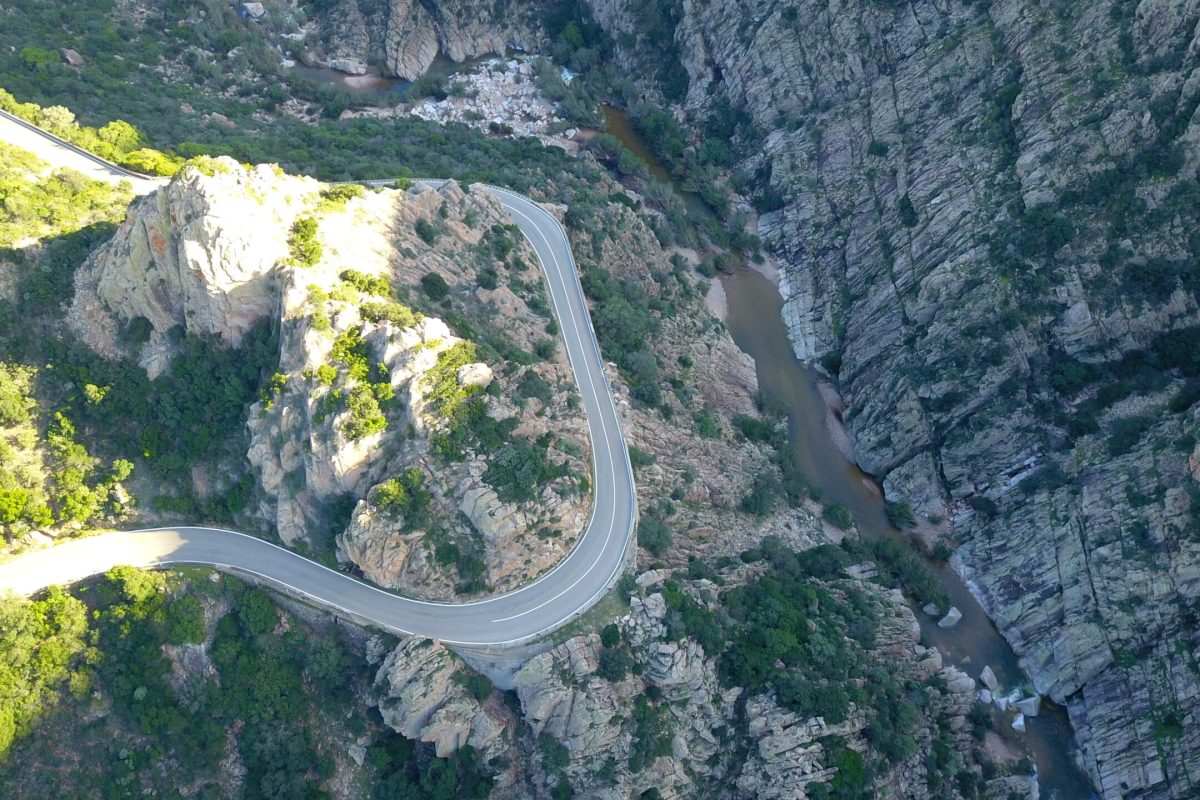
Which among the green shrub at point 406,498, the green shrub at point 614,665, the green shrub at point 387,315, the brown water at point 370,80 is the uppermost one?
the brown water at point 370,80

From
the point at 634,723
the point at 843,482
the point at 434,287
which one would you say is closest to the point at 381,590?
the point at 634,723

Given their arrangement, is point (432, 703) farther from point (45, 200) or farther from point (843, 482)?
point (45, 200)

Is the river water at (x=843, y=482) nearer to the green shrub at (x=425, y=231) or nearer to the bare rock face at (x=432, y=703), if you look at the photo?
the green shrub at (x=425, y=231)

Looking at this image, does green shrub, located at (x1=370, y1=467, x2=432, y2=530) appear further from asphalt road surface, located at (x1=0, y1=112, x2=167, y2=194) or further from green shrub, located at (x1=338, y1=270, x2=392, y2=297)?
asphalt road surface, located at (x1=0, y1=112, x2=167, y2=194)

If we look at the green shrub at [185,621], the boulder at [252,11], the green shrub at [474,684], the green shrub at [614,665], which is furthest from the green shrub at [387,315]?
the boulder at [252,11]

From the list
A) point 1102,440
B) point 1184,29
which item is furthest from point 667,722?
point 1184,29

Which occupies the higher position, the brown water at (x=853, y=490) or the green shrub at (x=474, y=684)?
the brown water at (x=853, y=490)

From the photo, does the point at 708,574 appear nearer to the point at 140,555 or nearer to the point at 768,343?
the point at 768,343
